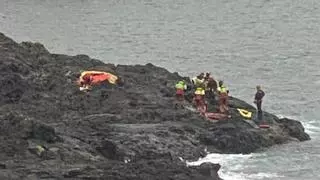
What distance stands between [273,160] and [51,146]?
30.3 feet

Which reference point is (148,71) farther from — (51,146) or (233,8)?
(233,8)

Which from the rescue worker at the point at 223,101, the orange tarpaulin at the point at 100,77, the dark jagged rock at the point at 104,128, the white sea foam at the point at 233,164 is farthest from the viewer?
the orange tarpaulin at the point at 100,77

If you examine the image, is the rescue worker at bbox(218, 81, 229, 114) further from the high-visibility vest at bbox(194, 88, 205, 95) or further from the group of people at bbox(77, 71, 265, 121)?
the high-visibility vest at bbox(194, 88, 205, 95)

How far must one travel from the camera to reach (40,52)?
47.8m

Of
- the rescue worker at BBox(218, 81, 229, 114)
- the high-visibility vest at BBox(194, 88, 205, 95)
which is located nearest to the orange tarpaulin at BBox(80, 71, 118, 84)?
the high-visibility vest at BBox(194, 88, 205, 95)

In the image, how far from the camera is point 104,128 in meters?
34.2

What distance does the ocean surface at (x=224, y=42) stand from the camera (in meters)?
36.1

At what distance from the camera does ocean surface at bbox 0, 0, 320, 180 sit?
118 feet

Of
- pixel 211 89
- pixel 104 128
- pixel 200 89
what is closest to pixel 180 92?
pixel 200 89

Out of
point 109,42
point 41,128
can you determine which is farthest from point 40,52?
point 109,42

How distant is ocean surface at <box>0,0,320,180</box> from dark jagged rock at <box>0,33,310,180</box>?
4.99ft

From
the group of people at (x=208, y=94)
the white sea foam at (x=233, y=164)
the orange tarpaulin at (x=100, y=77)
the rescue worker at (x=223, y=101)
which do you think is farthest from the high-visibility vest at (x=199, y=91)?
the white sea foam at (x=233, y=164)

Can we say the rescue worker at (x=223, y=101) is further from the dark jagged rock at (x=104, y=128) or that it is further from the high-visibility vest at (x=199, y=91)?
the high-visibility vest at (x=199, y=91)

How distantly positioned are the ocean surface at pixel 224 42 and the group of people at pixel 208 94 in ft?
10.0
